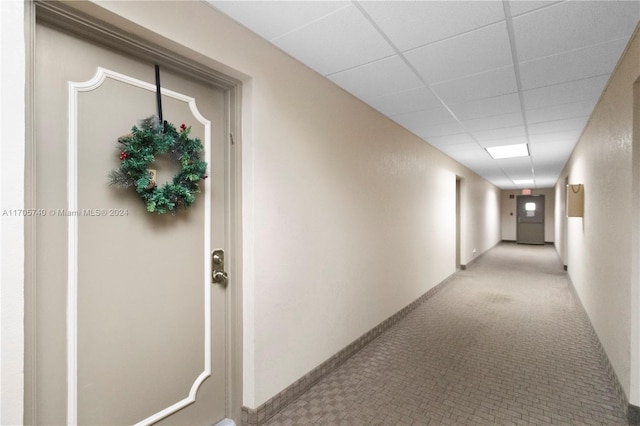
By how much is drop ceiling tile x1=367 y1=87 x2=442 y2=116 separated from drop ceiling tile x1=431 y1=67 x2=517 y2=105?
11 cm

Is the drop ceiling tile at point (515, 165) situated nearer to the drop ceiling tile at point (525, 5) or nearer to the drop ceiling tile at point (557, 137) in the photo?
the drop ceiling tile at point (557, 137)

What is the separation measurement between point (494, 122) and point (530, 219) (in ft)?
40.1

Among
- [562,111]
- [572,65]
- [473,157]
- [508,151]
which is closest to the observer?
[572,65]

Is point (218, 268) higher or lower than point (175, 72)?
lower

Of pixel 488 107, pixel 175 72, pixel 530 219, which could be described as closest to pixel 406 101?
pixel 488 107

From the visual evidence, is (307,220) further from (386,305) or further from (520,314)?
(520,314)

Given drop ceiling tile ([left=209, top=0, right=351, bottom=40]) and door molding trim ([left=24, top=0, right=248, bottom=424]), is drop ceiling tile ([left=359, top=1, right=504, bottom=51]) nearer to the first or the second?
drop ceiling tile ([left=209, top=0, right=351, bottom=40])

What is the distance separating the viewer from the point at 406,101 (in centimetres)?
321

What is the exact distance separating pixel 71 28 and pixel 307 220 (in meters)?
1.72

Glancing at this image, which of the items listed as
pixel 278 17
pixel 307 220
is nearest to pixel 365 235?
pixel 307 220

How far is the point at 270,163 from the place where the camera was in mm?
2133

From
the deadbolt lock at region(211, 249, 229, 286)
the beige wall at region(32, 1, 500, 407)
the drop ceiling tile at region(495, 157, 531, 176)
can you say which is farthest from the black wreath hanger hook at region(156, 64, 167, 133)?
the drop ceiling tile at region(495, 157, 531, 176)

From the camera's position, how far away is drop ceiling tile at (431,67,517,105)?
8.46 feet

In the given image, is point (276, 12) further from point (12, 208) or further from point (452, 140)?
point (452, 140)
